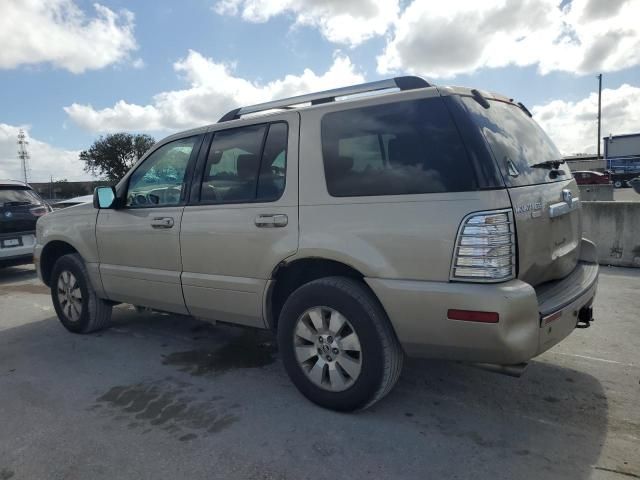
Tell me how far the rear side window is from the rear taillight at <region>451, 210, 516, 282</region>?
0.20 meters

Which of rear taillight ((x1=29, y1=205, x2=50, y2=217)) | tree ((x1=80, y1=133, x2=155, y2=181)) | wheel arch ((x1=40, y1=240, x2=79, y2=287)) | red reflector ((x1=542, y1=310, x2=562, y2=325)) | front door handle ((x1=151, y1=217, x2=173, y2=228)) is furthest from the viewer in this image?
tree ((x1=80, y1=133, x2=155, y2=181))

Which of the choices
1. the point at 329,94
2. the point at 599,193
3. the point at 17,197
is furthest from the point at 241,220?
the point at 599,193

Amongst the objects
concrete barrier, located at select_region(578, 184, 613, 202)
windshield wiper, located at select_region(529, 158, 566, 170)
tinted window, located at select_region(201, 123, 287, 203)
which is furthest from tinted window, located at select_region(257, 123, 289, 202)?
concrete barrier, located at select_region(578, 184, 613, 202)

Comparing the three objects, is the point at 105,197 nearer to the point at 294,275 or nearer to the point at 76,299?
the point at 76,299

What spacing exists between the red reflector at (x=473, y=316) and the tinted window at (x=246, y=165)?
1420 millimetres

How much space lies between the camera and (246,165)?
3.67 meters

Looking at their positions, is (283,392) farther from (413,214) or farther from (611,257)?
(611,257)

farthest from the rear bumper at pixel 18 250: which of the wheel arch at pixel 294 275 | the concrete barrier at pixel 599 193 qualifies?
the concrete barrier at pixel 599 193

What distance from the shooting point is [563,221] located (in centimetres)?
322

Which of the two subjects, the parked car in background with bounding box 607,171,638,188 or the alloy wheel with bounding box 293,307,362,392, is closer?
the alloy wheel with bounding box 293,307,362,392

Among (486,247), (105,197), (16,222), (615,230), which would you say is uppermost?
(105,197)

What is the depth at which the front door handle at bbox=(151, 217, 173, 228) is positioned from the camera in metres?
4.02

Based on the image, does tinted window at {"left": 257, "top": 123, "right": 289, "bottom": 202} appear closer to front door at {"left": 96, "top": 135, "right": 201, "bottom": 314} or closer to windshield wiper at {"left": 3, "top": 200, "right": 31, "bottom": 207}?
front door at {"left": 96, "top": 135, "right": 201, "bottom": 314}

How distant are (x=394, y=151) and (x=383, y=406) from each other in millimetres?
1666
